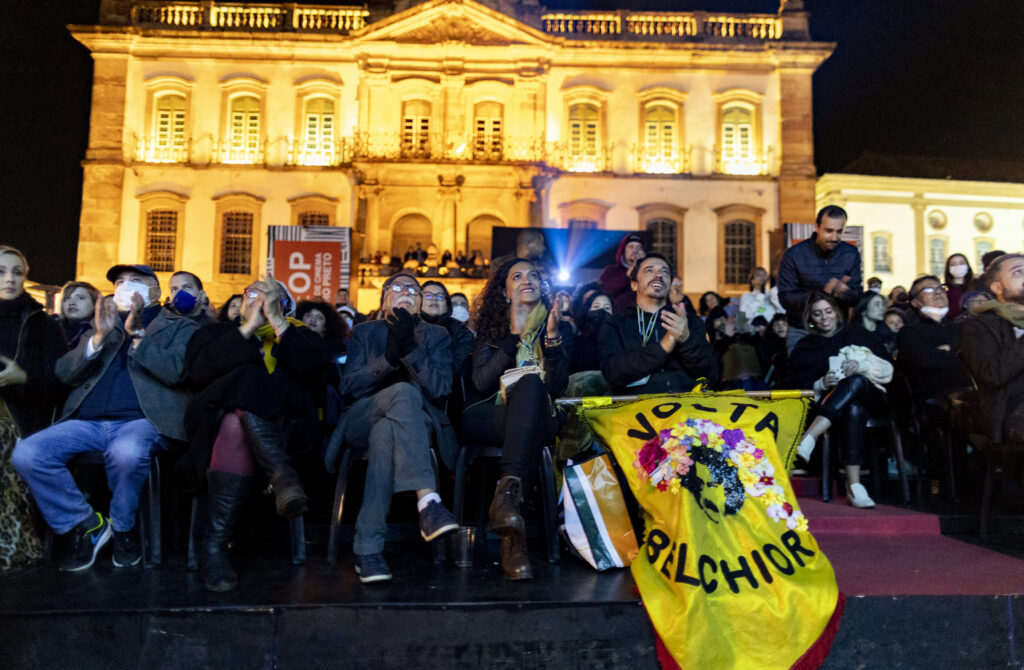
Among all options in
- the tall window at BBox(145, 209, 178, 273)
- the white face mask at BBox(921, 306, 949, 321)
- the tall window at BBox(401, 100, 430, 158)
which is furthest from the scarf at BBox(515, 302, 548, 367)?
the tall window at BBox(145, 209, 178, 273)

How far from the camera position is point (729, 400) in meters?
3.48

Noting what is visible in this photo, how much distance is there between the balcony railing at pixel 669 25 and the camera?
2323cm

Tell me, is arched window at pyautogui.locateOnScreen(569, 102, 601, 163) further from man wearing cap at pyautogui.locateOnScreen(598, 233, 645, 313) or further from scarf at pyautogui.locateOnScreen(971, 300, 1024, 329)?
scarf at pyautogui.locateOnScreen(971, 300, 1024, 329)

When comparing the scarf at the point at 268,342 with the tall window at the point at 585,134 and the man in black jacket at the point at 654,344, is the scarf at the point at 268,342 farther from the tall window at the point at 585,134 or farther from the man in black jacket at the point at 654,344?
the tall window at the point at 585,134

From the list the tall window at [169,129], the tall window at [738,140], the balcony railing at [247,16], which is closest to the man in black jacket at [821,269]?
the tall window at [738,140]

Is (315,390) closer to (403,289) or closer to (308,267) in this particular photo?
(403,289)

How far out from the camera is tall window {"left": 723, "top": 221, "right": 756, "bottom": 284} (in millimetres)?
23406

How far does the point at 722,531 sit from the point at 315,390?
236cm

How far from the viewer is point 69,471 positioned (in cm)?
374

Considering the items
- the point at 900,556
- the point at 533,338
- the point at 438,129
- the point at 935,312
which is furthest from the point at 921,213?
the point at 533,338

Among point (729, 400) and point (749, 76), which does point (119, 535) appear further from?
point (749, 76)

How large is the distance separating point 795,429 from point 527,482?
1.30 m

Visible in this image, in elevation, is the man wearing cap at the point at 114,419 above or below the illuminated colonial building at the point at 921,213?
below

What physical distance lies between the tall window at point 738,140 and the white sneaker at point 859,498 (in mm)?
20276
